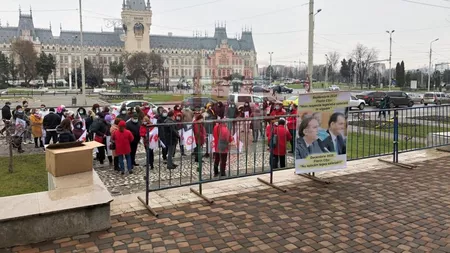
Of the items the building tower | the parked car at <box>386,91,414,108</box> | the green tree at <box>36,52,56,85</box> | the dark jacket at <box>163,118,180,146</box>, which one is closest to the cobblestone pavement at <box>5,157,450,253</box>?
the dark jacket at <box>163,118,180,146</box>

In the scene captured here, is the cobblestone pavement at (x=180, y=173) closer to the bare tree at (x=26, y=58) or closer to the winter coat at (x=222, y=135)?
the winter coat at (x=222, y=135)

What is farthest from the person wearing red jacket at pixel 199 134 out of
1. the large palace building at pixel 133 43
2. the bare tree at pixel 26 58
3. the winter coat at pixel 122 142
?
the large palace building at pixel 133 43

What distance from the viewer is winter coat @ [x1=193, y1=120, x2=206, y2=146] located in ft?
23.2

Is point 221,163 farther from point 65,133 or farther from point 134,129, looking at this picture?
point 65,133

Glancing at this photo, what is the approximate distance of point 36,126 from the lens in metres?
14.6

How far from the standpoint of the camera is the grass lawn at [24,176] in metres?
8.58

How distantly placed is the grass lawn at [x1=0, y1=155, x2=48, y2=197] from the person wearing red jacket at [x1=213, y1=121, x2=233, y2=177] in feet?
12.8

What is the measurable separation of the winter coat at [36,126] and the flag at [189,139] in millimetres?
9044

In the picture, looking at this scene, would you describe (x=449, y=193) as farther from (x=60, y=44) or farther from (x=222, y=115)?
(x=60, y=44)

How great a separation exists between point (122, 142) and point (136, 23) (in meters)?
134

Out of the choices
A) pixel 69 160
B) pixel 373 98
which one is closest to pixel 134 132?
pixel 69 160

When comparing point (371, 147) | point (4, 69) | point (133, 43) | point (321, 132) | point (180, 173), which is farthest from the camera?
point (133, 43)

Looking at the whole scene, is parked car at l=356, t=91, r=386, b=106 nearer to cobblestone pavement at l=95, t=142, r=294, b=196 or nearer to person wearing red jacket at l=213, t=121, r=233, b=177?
cobblestone pavement at l=95, t=142, r=294, b=196

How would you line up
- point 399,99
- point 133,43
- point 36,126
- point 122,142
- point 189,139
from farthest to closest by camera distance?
1. point 133,43
2. point 399,99
3. point 36,126
4. point 122,142
5. point 189,139
